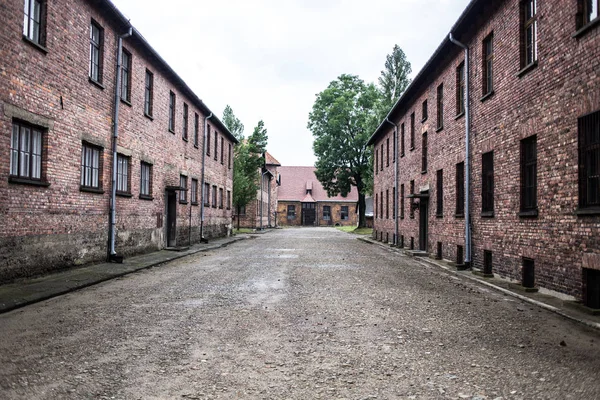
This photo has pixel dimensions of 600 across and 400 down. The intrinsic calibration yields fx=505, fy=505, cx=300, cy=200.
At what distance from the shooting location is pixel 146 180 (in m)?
18.2

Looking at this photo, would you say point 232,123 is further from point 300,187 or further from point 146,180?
point 146,180

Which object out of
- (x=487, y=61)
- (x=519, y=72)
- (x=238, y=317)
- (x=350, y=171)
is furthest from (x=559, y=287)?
(x=350, y=171)

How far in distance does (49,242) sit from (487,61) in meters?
11.6

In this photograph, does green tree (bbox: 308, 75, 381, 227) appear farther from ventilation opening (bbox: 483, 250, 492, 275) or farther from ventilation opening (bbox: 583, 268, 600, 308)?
ventilation opening (bbox: 583, 268, 600, 308)

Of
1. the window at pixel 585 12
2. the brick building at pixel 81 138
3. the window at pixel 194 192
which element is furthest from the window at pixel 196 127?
the window at pixel 585 12

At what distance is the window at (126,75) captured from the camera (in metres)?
15.9

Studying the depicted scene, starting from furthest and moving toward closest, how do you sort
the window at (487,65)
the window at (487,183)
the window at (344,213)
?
the window at (344,213), the window at (487,65), the window at (487,183)

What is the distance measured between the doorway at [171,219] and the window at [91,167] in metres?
6.73

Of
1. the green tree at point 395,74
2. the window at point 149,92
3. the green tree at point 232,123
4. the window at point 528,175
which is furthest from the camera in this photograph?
the green tree at point 232,123

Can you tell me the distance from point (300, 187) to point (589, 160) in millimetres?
73316

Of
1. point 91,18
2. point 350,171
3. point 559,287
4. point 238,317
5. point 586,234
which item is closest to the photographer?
point 238,317

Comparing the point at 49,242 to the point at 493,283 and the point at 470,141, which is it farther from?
the point at 470,141

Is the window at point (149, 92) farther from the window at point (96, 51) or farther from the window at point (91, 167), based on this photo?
the window at point (91, 167)

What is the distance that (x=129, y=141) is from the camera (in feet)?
52.9
